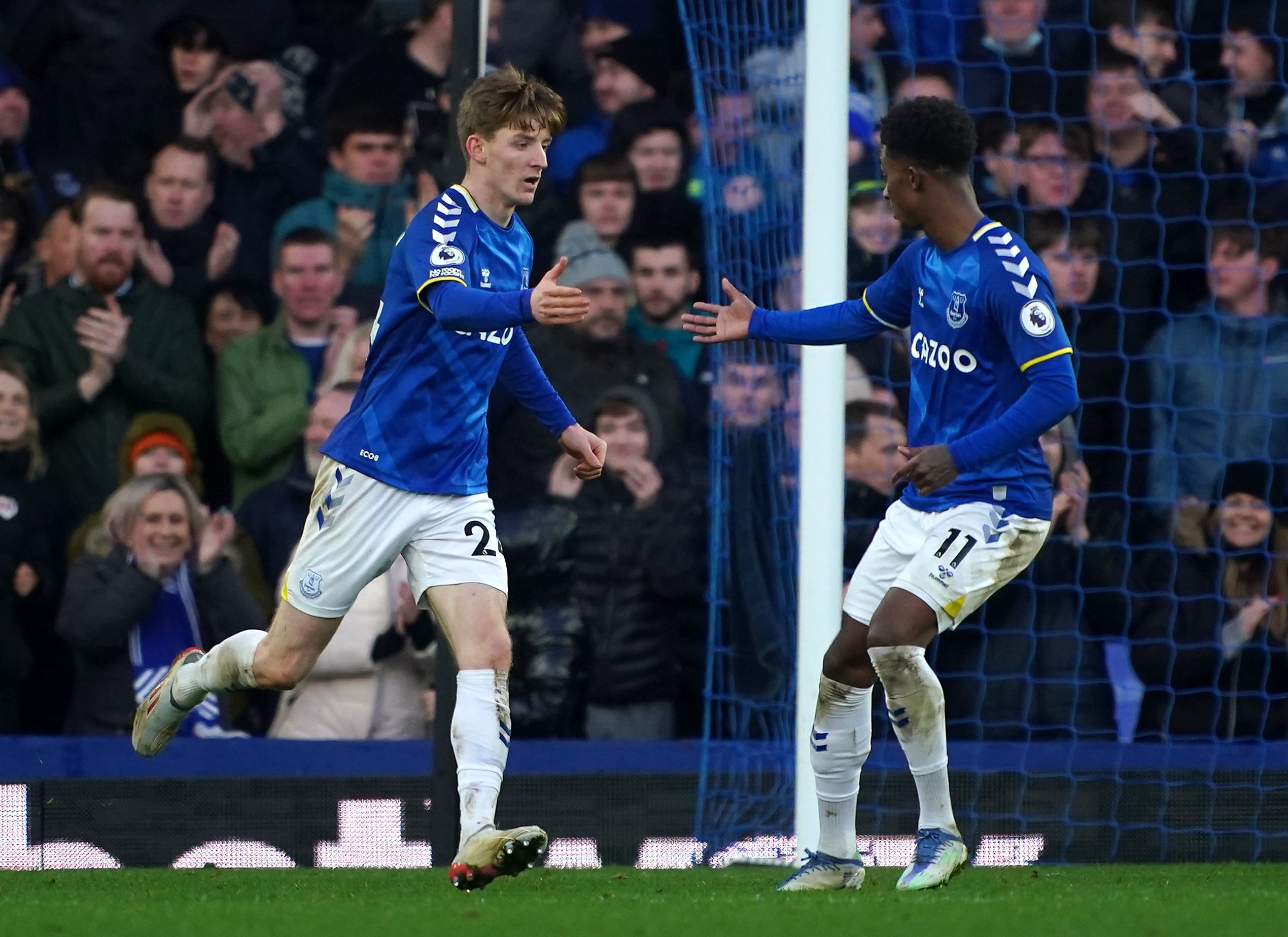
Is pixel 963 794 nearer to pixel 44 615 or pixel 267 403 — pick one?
pixel 267 403

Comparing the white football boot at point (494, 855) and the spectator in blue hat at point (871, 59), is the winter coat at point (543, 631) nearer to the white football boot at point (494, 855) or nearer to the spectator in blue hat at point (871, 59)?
the spectator in blue hat at point (871, 59)


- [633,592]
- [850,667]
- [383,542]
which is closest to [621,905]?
[850,667]

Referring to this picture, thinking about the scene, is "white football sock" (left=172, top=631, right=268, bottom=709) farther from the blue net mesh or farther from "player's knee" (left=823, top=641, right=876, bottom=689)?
the blue net mesh

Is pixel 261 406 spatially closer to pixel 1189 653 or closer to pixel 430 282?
pixel 430 282

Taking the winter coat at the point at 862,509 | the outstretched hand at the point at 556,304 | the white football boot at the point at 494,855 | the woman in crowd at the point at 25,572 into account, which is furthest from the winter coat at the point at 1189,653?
the woman in crowd at the point at 25,572

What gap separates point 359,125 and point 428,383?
128 inches

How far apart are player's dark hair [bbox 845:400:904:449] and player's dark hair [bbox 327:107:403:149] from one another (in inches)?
86.0

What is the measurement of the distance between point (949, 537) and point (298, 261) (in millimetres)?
3569

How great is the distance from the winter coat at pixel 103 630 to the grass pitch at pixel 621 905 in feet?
4.01

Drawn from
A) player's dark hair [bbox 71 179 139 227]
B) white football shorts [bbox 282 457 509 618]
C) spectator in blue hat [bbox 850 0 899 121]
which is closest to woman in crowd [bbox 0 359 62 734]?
player's dark hair [bbox 71 179 139 227]

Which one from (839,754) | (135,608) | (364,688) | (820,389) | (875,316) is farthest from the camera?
(364,688)

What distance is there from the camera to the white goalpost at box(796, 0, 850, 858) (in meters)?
5.76

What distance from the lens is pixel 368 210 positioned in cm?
757

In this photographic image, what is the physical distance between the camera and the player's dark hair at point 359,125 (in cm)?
763
